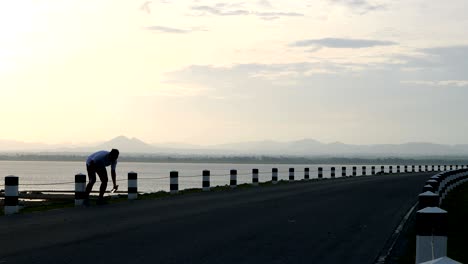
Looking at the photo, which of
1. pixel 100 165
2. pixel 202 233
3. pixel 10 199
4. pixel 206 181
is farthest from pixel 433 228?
pixel 206 181

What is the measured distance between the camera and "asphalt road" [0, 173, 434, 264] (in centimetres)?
991

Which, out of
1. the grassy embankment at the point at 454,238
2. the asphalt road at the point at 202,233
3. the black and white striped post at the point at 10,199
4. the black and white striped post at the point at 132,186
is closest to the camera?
the asphalt road at the point at 202,233

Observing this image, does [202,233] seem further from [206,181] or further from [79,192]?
[206,181]

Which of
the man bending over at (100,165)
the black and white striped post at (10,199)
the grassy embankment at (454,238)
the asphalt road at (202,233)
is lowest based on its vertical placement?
the grassy embankment at (454,238)

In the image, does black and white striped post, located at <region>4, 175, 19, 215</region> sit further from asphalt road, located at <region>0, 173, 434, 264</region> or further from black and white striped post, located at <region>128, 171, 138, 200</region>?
black and white striped post, located at <region>128, 171, 138, 200</region>

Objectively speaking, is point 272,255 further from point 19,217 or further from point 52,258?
point 19,217

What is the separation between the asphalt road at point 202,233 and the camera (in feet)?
32.5

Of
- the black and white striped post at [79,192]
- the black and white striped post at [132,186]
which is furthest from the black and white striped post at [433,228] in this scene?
the black and white striped post at [132,186]

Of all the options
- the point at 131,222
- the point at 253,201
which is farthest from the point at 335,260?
the point at 253,201

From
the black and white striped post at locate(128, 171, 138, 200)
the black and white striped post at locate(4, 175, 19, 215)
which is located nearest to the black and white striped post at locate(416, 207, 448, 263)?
the black and white striped post at locate(4, 175, 19, 215)

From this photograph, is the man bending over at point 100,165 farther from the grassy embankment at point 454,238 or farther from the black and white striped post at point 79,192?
the grassy embankment at point 454,238

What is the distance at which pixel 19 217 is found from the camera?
51.2 ft

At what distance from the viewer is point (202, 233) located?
12500 mm

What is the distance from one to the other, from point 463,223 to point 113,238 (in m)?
7.55
